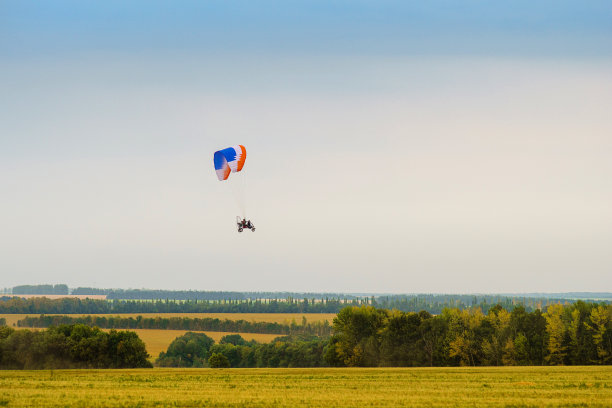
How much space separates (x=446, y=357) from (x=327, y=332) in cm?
9923

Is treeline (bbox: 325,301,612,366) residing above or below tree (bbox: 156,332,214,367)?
above

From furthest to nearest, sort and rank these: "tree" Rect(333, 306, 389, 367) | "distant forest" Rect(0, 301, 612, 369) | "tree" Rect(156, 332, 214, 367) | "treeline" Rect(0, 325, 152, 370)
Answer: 1. "tree" Rect(156, 332, 214, 367)
2. "tree" Rect(333, 306, 389, 367)
3. "distant forest" Rect(0, 301, 612, 369)
4. "treeline" Rect(0, 325, 152, 370)

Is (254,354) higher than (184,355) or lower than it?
higher

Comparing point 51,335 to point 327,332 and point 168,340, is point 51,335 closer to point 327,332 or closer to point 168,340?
point 168,340

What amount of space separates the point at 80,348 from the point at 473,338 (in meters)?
52.5

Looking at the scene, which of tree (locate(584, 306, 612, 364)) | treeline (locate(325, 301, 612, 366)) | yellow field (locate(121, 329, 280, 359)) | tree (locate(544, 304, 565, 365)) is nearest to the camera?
tree (locate(584, 306, 612, 364))

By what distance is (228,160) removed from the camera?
57.5m

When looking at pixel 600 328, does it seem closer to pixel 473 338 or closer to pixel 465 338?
pixel 473 338

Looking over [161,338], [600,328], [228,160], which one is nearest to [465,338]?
[600,328]

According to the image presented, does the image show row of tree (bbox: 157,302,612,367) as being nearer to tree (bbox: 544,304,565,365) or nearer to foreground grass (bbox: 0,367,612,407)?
tree (bbox: 544,304,565,365)

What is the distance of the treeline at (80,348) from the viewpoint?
274 feet

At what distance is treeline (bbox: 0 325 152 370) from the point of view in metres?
83.4

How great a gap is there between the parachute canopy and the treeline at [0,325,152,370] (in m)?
37.6

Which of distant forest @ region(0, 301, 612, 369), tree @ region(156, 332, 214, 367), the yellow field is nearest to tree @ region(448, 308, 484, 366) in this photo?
distant forest @ region(0, 301, 612, 369)
